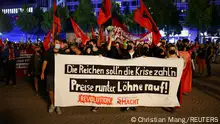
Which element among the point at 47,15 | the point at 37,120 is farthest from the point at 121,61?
the point at 47,15

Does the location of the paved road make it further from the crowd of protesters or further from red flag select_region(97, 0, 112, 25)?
red flag select_region(97, 0, 112, 25)

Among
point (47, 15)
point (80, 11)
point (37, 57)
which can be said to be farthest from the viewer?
point (47, 15)

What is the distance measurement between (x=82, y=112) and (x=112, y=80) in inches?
45.7

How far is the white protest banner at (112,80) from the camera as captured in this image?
793 centimetres

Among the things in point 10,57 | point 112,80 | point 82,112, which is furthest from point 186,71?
point 10,57

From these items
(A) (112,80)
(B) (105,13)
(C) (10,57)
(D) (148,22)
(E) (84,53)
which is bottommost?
(A) (112,80)

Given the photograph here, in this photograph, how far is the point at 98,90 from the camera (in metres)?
8.00

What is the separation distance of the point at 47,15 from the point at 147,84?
62.4m

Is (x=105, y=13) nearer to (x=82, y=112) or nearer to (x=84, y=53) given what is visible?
(x=84, y=53)

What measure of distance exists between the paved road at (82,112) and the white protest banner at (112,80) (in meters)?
0.31

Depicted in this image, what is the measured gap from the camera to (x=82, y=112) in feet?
27.2

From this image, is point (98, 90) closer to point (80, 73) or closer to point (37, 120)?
point (80, 73)

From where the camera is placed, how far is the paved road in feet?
24.6

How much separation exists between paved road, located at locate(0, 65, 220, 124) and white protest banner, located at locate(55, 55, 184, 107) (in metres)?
0.31
